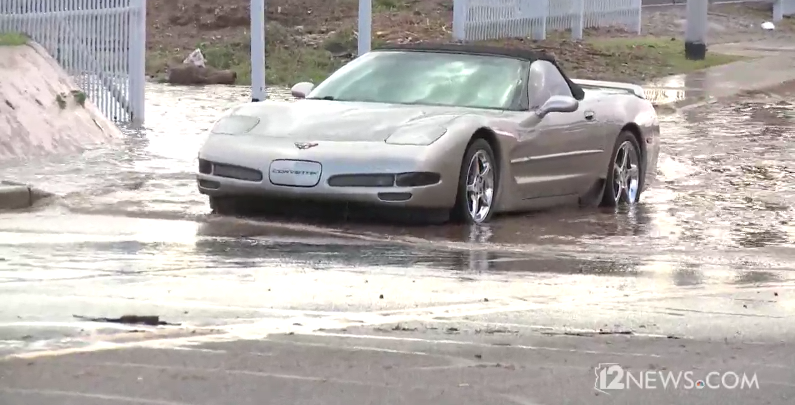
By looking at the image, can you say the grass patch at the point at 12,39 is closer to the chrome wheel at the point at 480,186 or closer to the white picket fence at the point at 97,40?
the white picket fence at the point at 97,40

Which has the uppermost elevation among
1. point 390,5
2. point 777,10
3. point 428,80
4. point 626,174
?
point 777,10

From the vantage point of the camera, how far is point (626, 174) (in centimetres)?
1240

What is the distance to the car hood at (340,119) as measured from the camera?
399 inches

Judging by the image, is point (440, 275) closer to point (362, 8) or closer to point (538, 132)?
point (538, 132)

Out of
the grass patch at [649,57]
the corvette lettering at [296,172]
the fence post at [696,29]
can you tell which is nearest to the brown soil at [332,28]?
the grass patch at [649,57]

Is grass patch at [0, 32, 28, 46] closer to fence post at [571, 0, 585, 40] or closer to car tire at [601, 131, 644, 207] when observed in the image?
car tire at [601, 131, 644, 207]

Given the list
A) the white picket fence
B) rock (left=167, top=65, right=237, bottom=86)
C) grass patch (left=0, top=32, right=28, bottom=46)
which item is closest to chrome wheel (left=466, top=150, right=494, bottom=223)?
grass patch (left=0, top=32, right=28, bottom=46)

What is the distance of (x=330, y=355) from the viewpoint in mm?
6074

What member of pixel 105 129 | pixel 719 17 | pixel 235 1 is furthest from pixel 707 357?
pixel 719 17

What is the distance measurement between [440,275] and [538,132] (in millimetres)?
3023

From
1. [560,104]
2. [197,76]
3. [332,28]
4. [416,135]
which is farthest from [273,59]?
[416,135]

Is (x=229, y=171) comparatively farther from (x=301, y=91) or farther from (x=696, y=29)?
(x=696, y=29)

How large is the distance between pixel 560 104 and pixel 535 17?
1957 centimetres

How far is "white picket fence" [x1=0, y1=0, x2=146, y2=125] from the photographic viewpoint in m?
16.0
